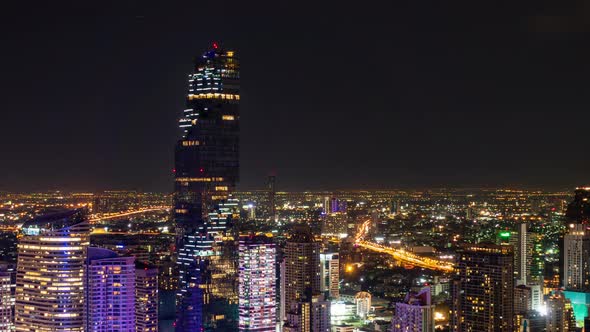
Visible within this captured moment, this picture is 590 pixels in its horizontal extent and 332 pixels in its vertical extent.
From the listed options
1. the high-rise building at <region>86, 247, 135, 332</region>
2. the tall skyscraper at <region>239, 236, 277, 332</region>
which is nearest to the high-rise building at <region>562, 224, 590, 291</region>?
the tall skyscraper at <region>239, 236, 277, 332</region>

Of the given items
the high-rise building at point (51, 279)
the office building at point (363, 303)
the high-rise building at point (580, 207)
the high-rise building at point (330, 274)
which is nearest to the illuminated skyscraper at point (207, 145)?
the high-rise building at point (330, 274)

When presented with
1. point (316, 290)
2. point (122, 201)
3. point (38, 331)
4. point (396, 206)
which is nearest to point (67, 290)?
point (38, 331)

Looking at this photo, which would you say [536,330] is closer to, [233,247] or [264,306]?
[264,306]

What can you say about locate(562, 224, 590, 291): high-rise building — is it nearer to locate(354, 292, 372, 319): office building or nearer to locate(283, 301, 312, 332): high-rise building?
locate(354, 292, 372, 319): office building

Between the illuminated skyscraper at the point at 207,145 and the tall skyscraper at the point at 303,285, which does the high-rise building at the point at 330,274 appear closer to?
the tall skyscraper at the point at 303,285

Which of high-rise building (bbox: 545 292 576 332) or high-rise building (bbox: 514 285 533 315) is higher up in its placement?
high-rise building (bbox: 514 285 533 315)

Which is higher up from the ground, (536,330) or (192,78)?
(192,78)

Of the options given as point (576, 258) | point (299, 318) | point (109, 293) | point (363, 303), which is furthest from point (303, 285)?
point (576, 258)
